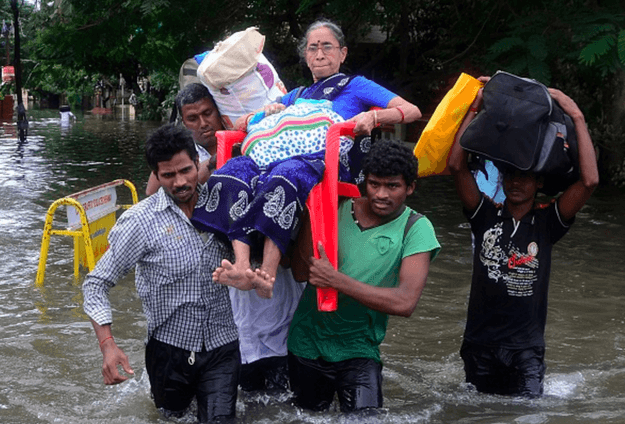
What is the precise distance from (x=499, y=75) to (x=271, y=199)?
1.48 m

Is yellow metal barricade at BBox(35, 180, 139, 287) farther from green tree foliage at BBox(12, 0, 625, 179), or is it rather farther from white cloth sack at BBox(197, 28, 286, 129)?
green tree foliage at BBox(12, 0, 625, 179)

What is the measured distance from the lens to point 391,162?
13.5ft

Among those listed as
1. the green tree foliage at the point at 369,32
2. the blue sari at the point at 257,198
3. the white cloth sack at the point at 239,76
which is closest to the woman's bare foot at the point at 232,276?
the blue sari at the point at 257,198

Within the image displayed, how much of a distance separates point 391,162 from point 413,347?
301cm

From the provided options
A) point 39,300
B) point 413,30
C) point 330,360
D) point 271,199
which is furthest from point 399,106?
point 413,30

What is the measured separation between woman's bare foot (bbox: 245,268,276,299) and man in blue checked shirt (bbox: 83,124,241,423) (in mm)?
415

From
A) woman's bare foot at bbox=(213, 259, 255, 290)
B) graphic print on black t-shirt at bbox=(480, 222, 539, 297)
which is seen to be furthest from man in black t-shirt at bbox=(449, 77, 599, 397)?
woman's bare foot at bbox=(213, 259, 255, 290)

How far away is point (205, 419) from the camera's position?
4156 millimetres

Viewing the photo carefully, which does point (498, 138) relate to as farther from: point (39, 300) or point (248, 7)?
point (248, 7)

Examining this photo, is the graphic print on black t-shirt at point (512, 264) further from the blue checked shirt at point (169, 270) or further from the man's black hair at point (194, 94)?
the man's black hair at point (194, 94)

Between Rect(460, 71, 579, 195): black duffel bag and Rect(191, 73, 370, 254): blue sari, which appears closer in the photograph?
Rect(191, 73, 370, 254): blue sari

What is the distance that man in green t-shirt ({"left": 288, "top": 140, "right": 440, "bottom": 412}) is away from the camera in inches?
159

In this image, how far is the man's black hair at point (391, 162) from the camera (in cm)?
412

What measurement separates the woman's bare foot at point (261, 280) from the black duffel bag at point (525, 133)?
1.35 meters
